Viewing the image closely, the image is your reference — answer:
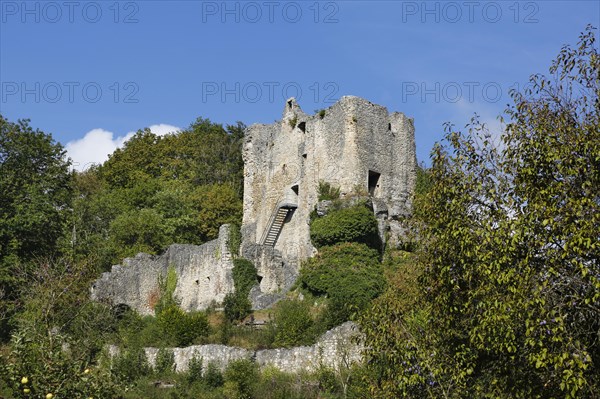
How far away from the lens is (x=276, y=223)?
A: 42188 mm

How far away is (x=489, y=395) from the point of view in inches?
556

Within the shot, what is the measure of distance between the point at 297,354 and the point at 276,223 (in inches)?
560

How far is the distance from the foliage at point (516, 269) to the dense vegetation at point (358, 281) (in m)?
0.03

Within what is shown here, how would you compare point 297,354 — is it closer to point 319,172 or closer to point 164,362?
point 164,362

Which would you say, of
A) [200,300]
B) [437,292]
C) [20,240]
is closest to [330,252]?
[200,300]

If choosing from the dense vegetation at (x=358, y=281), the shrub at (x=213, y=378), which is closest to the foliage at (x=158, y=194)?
the dense vegetation at (x=358, y=281)

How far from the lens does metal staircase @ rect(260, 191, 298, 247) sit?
41844mm

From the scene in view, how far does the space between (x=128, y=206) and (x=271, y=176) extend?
1302 centimetres

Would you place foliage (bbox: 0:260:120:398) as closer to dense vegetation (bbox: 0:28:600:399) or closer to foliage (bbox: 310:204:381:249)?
dense vegetation (bbox: 0:28:600:399)

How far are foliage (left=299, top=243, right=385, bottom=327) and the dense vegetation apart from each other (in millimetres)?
72

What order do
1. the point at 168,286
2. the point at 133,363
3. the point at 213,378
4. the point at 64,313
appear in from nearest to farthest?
the point at 213,378 → the point at 133,363 → the point at 64,313 → the point at 168,286

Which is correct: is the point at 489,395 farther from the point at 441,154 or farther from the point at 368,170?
the point at 368,170

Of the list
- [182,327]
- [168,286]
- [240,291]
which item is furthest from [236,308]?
[168,286]

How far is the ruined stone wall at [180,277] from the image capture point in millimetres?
39062
